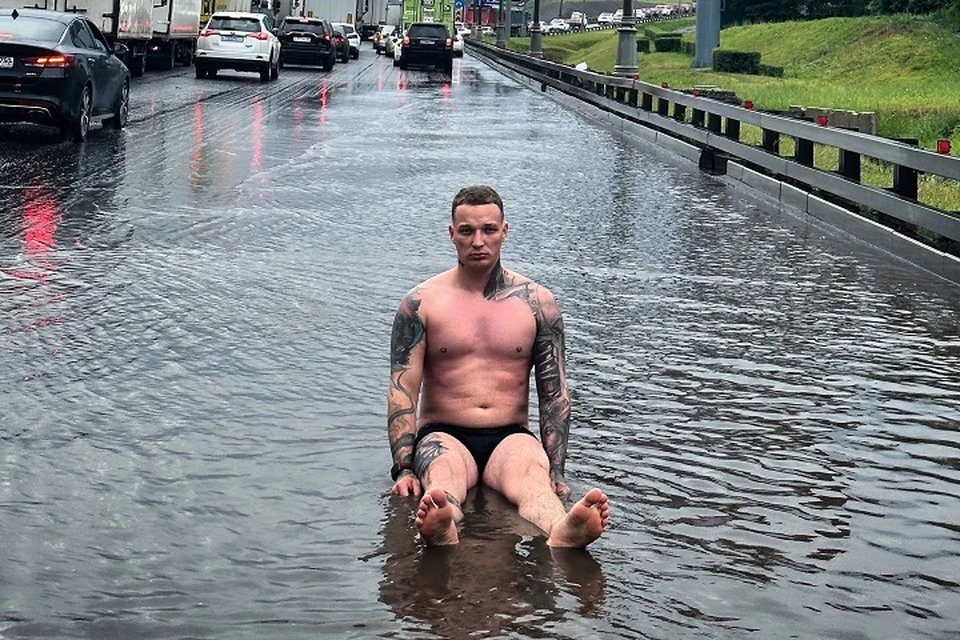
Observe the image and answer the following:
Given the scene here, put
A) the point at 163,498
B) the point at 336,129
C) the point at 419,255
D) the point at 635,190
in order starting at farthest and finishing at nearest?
the point at 336,129
the point at 635,190
the point at 419,255
the point at 163,498

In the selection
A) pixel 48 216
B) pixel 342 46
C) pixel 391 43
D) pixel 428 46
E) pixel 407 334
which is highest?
pixel 407 334

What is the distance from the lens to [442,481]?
6.43m

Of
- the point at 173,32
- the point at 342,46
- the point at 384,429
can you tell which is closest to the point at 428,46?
the point at 342,46

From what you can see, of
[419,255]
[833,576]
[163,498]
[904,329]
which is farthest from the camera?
[419,255]

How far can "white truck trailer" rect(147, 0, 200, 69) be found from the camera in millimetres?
50875

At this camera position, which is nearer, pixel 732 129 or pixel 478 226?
pixel 478 226

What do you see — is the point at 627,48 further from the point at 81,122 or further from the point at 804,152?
the point at 804,152

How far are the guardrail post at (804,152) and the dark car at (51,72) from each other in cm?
899

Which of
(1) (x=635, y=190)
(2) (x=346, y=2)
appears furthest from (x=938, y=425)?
(2) (x=346, y=2)

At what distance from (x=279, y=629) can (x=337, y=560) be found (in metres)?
0.74

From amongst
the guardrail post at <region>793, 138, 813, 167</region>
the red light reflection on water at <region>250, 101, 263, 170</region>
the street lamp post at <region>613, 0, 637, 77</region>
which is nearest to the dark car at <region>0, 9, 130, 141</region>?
the red light reflection on water at <region>250, 101, 263, 170</region>

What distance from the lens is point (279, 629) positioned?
527cm

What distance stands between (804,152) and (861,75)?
3348 cm

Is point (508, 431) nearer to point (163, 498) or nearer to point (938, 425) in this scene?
point (163, 498)
